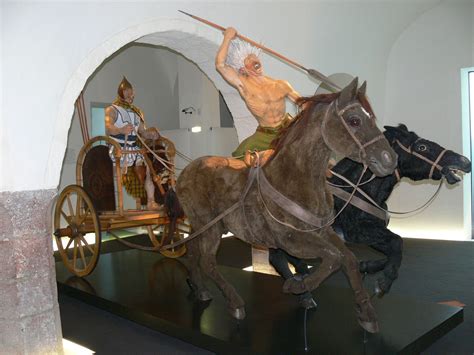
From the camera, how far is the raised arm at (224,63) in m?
4.64

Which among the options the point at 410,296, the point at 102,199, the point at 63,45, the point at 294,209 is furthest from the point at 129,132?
the point at 410,296

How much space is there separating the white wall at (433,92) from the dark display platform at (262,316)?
516 centimetres

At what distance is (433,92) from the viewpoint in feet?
30.0

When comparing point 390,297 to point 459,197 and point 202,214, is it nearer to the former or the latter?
point 202,214

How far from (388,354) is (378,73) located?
6.24 meters

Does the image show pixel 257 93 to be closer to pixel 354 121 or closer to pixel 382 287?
pixel 354 121

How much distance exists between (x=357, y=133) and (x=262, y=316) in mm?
1766

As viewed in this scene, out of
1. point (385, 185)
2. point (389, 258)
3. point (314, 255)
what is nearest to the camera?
point (314, 255)

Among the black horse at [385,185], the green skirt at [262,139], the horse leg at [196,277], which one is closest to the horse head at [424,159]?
the black horse at [385,185]

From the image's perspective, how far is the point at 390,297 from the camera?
14.6 feet

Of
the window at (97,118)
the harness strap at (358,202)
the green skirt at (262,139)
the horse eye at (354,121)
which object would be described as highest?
the window at (97,118)

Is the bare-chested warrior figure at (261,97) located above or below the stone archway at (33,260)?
above

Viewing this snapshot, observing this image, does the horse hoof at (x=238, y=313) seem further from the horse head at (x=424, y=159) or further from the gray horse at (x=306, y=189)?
the horse head at (x=424, y=159)

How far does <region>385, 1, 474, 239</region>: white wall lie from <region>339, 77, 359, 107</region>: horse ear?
6500mm
